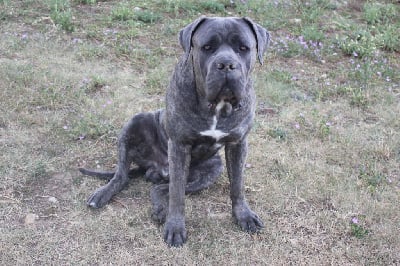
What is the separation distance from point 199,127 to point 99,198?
3.06 feet

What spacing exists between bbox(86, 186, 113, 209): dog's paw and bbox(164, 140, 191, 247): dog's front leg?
0.52 metres

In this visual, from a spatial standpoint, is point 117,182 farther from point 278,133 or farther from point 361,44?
point 361,44

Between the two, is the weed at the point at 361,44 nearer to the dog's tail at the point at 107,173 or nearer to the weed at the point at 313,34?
the weed at the point at 313,34

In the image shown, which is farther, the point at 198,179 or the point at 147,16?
the point at 147,16

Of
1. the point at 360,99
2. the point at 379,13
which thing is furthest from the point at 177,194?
the point at 379,13

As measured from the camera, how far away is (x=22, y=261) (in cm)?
301

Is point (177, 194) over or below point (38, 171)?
over

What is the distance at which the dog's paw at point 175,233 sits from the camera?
125 inches

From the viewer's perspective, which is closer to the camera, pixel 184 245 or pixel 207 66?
pixel 207 66

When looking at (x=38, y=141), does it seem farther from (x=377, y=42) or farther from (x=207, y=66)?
(x=377, y=42)

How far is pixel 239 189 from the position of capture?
3.41 meters

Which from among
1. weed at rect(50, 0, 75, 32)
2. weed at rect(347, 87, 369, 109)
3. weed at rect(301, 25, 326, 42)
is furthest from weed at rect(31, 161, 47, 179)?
weed at rect(301, 25, 326, 42)

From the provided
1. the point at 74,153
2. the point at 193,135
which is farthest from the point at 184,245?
the point at 74,153

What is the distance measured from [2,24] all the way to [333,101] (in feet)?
12.7
